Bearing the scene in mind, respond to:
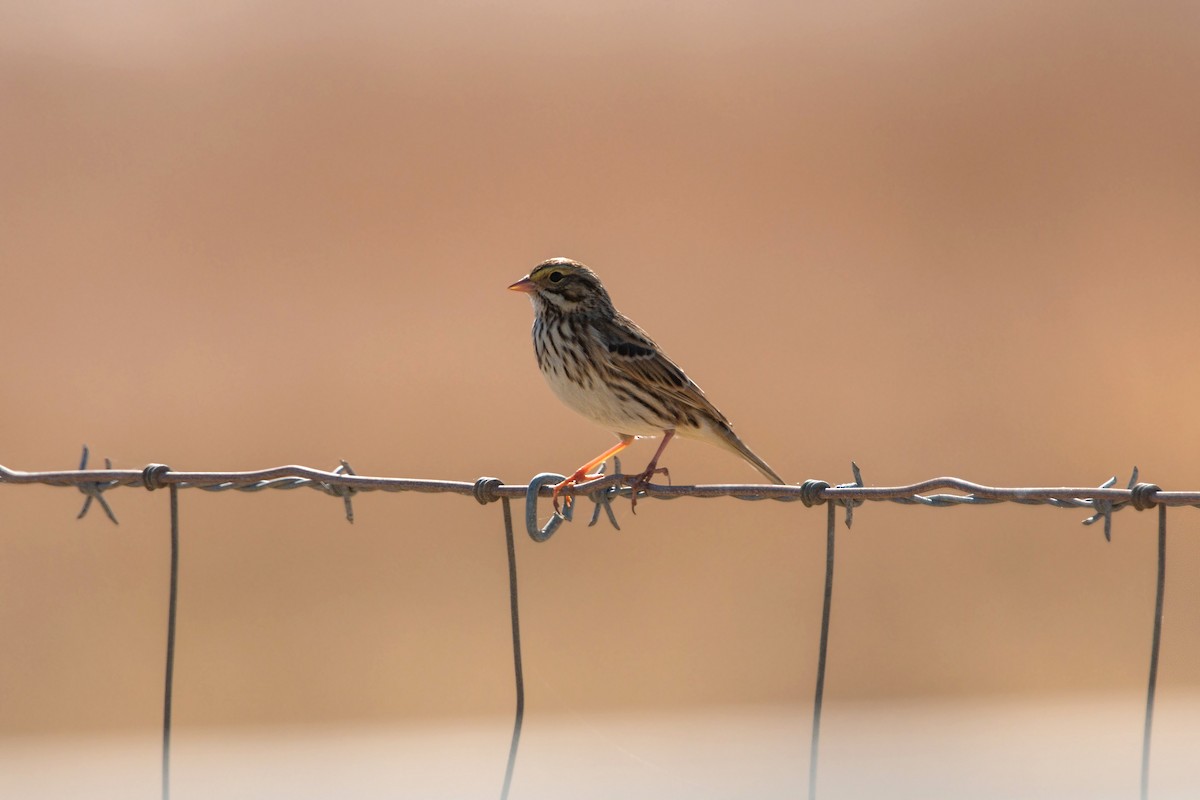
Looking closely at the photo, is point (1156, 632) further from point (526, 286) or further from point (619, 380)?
point (526, 286)

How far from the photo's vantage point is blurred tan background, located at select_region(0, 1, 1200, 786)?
1313 cm

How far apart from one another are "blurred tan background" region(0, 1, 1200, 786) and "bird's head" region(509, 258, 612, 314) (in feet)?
19.2

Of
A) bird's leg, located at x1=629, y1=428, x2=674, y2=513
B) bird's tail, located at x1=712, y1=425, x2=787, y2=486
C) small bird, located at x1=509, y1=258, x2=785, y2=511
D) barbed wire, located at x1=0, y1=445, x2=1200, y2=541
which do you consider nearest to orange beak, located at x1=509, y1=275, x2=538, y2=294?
small bird, located at x1=509, y1=258, x2=785, y2=511

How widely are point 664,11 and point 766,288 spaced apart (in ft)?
69.6

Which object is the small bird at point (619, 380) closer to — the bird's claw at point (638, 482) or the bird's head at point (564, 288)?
the bird's head at point (564, 288)

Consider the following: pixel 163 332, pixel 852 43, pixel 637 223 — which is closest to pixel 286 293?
pixel 163 332

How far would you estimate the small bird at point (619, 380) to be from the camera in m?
6.40

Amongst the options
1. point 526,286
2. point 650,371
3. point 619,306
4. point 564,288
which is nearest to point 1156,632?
point 650,371

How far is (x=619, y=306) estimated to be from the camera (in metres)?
21.6

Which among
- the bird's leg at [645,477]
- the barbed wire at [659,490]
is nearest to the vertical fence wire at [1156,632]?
the barbed wire at [659,490]

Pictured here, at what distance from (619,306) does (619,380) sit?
1526 centimetres

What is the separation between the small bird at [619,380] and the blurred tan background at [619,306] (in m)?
5.92

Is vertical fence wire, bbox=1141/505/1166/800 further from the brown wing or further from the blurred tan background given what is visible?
the blurred tan background

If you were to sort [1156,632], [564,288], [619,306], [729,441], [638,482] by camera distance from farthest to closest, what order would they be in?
1. [619,306]
2. [564,288]
3. [729,441]
4. [638,482]
5. [1156,632]
